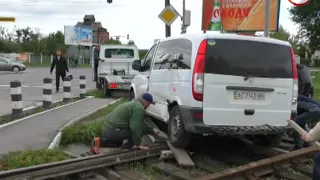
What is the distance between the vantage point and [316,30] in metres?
49.6

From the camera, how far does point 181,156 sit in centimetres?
704

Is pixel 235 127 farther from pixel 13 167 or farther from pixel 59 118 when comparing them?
pixel 59 118

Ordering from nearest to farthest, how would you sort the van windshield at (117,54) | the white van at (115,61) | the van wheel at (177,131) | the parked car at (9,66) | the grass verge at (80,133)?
the van wheel at (177,131) < the grass verge at (80,133) < the white van at (115,61) < the van windshield at (117,54) < the parked car at (9,66)

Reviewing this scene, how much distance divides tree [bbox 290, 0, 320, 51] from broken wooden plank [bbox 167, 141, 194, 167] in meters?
44.1

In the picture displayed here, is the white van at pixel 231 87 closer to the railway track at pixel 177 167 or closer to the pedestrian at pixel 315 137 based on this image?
the railway track at pixel 177 167

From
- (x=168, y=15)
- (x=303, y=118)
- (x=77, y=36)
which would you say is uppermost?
(x=77, y=36)

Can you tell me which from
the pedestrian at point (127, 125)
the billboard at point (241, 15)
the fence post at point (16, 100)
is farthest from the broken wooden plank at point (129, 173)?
the billboard at point (241, 15)

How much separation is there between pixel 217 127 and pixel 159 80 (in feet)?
6.24

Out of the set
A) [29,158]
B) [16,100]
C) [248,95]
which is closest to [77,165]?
[29,158]

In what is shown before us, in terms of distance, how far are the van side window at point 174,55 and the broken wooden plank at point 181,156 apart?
1.30m

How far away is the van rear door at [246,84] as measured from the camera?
683 centimetres

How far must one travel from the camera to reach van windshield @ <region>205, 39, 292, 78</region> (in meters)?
6.88

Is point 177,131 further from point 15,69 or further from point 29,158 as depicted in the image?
point 15,69

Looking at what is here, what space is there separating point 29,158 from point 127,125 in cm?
166
